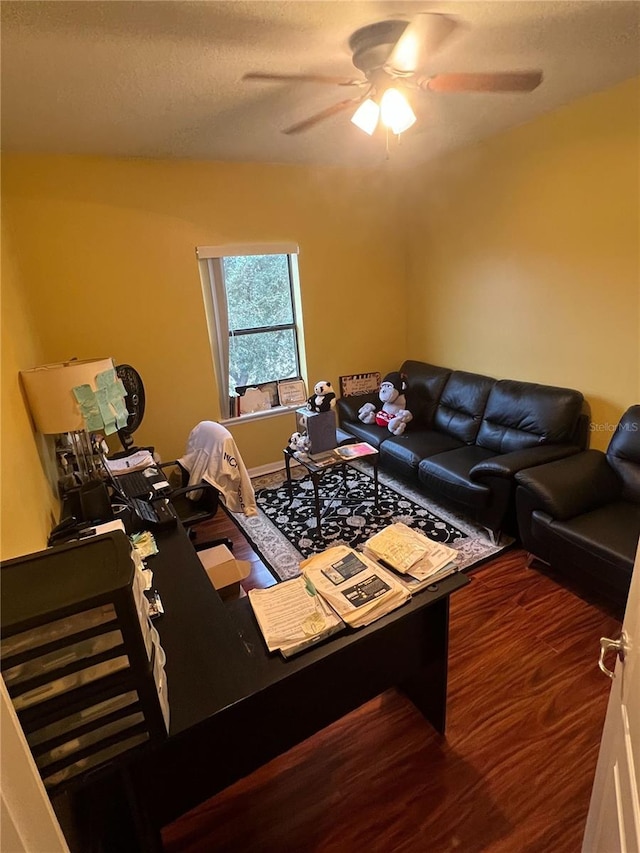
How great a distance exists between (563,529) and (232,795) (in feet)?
6.25

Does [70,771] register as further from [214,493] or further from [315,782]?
[214,493]

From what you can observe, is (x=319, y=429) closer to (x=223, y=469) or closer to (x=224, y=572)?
(x=223, y=469)

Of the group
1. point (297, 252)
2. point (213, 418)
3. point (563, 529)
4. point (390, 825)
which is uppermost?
point (297, 252)

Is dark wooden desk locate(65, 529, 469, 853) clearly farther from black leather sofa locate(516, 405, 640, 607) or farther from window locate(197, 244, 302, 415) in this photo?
window locate(197, 244, 302, 415)

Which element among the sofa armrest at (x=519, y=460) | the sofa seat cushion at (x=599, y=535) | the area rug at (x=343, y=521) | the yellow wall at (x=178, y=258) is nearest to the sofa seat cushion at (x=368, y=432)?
the area rug at (x=343, y=521)

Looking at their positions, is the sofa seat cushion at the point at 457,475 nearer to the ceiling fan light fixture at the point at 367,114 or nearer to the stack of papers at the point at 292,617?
the stack of papers at the point at 292,617

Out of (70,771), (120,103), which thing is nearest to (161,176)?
(120,103)

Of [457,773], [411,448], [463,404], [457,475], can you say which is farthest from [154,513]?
[463,404]

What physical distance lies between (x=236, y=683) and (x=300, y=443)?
2.14 meters

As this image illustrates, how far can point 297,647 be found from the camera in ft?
3.90

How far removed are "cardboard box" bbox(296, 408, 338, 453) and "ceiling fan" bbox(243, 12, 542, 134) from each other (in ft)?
5.77

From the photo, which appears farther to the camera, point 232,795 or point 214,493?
point 214,493

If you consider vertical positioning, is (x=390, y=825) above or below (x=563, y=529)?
below

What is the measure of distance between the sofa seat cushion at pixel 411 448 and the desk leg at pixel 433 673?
1673 millimetres
